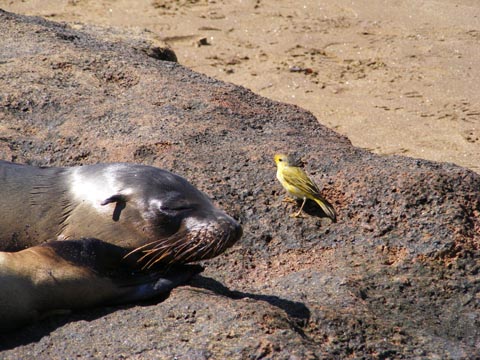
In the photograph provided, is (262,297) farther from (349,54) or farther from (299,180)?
(349,54)

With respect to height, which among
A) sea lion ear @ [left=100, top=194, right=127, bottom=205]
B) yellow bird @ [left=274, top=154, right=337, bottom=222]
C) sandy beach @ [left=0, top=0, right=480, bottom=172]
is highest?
sea lion ear @ [left=100, top=194, right=127, bottom=205]

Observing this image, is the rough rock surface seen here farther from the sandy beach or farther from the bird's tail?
the sandy beach

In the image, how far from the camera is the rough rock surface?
375 centimetres

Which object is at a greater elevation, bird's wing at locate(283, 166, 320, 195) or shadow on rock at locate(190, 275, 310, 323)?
bird's wing at locate(283, 166, 320, 195)

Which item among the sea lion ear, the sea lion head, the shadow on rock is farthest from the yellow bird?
the sea lion ear

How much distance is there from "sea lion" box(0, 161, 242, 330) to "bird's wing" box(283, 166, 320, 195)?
497 mm

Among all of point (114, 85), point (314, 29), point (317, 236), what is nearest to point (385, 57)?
point (314, 29)

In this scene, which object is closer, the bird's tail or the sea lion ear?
the sea lion ear

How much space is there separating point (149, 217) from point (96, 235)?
0.29 metres

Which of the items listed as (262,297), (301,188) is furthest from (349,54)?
(262,297)

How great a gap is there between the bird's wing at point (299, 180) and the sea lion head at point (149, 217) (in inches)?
19.1

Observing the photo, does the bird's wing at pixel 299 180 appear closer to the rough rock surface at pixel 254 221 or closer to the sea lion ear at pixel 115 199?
the rough rock surface at pixel 254 221

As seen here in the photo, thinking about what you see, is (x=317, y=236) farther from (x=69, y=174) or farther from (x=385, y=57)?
(x=385, y=57)

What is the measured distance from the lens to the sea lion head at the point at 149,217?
4422mm
